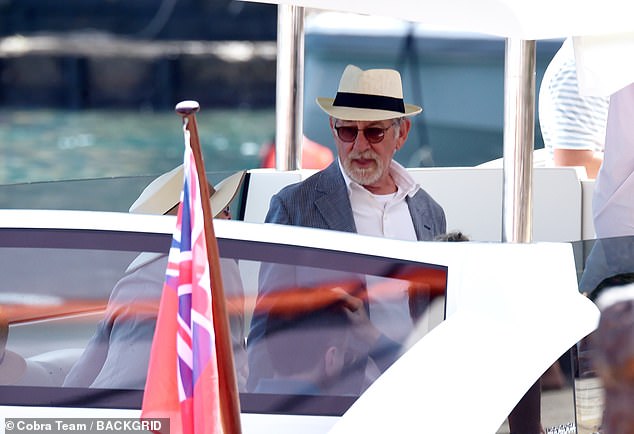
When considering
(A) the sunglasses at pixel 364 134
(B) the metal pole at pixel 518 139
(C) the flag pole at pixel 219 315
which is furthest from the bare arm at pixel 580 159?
(C) the flag pole at pixel 219 315

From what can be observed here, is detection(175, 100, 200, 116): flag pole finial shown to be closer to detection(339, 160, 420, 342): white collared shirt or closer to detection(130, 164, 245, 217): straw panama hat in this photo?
detection(130, 164, 245, 217): straw panama hat

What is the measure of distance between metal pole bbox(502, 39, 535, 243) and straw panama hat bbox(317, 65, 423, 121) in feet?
5.71

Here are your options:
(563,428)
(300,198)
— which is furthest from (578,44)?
(300,198)

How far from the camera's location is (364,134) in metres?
4.10

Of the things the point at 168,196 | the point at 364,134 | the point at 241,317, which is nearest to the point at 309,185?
the point at 364,134

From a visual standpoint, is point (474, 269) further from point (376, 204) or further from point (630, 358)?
point (376, 204)

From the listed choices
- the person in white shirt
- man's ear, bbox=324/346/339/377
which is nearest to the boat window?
man's ear, bbox=324/346/339/377

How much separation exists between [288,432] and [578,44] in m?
0.88

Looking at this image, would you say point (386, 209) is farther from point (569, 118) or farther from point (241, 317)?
point (241, 317)

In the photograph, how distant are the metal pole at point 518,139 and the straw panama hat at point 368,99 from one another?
1741mm

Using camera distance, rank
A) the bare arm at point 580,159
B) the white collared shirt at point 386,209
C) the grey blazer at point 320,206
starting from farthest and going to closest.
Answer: the bare arm at point 580,159 < the white collared shirt at point 386,209 < the grey blazer at point 320,206

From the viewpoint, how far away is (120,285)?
221 centimetres

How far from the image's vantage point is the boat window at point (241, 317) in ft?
6.96

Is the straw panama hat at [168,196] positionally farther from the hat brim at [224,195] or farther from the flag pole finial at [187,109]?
the flag pole finial at [187,109]
